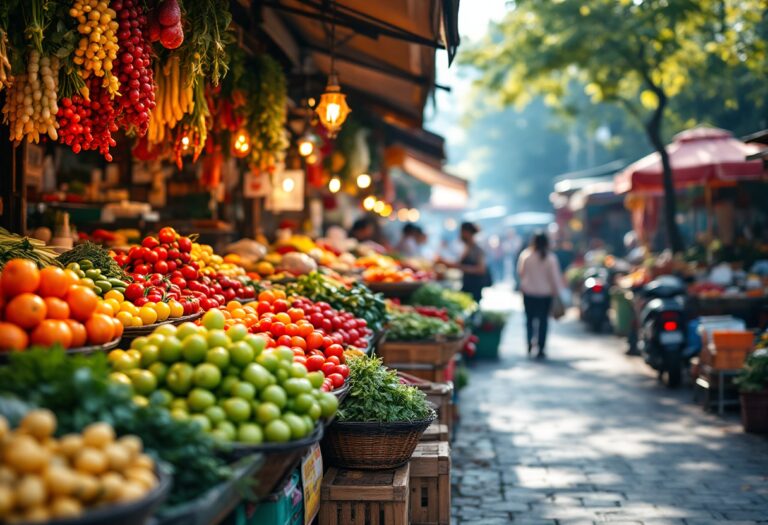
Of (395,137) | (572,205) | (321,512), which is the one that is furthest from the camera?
(572,205)

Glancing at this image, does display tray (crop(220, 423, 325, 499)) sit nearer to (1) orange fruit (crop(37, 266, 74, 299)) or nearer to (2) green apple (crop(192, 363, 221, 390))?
(2) green apple (crop(192, 363, 221, 390))

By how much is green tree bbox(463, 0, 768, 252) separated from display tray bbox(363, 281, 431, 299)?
621cm

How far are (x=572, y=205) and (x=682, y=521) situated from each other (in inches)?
757

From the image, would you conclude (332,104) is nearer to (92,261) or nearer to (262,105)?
(262,105)

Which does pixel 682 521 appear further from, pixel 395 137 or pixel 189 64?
pixel 395 137

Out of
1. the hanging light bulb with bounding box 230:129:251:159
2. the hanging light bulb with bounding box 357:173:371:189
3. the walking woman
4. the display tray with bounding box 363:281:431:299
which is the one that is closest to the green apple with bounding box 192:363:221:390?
the hanging light bulb with bounding box 230:129:251:159

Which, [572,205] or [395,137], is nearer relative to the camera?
[395,137]

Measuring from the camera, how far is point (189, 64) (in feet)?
17.4

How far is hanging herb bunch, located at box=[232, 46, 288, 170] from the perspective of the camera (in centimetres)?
776

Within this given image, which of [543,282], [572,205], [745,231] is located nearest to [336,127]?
[543,282]

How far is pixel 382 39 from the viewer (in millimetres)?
9500

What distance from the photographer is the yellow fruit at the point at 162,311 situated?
455 centimetres

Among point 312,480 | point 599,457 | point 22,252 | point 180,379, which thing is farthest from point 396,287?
point 180,379

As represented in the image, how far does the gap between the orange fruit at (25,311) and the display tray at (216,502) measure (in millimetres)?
1043
